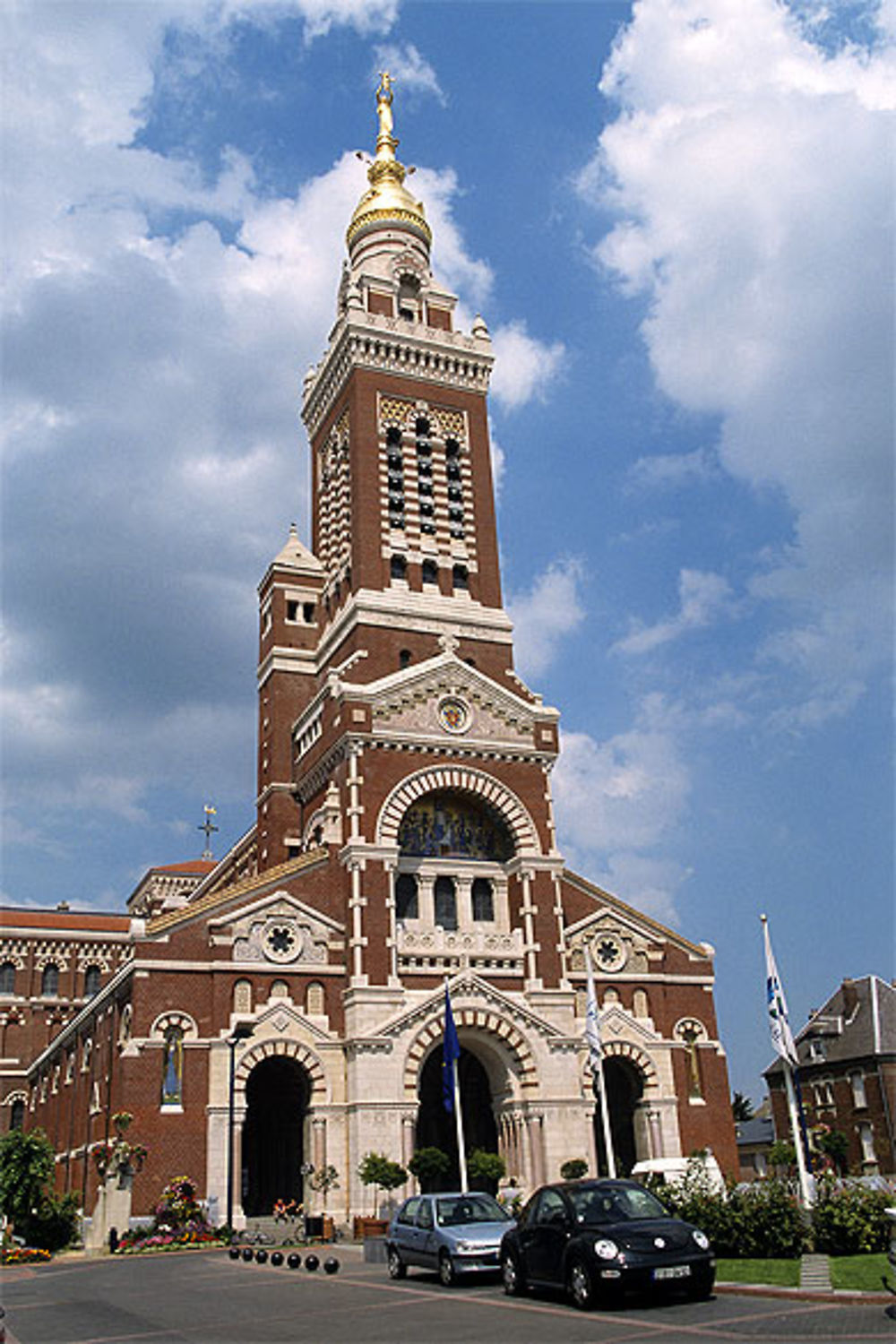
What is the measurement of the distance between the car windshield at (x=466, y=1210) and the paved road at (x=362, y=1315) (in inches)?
41.6

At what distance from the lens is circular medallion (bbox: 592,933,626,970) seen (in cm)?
4700

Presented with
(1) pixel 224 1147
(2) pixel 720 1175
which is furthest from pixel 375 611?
(2) pixel 720 1175

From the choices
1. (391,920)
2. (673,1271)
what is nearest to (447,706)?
(391,920)

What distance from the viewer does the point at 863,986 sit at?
64.6 meters

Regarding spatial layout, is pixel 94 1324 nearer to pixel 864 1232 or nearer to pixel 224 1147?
pixel 864 1232

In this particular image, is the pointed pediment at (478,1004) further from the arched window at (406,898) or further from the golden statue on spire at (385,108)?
the golden statue on spire at (385,108)

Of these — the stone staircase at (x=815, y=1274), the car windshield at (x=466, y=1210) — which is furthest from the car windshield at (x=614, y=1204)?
the car windshield at (x=466, y=1210)

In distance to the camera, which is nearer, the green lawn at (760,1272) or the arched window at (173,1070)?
the green lawn at (760,1272)

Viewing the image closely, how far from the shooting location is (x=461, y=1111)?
45062 mm

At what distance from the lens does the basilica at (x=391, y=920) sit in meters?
39.9

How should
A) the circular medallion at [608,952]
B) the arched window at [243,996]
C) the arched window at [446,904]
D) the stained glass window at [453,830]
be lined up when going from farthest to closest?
the circular medallion at [608,952] < the stained glass window at [453,830] < the arched window at [446,904] < the arched window at [243,996]

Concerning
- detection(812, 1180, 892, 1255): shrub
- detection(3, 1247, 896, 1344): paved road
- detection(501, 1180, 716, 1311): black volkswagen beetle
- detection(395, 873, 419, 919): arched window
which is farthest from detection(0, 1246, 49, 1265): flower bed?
detection(812, 1180, 892, 1255): shrub

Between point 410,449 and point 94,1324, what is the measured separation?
41451 millimetres

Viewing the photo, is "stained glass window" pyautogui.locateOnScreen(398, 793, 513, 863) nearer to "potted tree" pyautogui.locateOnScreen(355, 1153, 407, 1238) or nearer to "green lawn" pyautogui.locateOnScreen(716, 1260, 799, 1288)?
"potted tree" pyautogui.locateOnScreen(355, 1153, 407, 1238)
